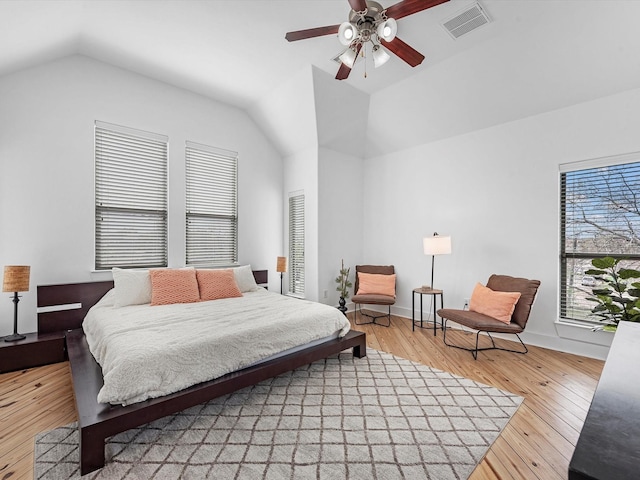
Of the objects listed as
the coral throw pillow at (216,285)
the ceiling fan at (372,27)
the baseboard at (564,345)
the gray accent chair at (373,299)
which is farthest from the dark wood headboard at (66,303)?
the baseboard at (564,345)

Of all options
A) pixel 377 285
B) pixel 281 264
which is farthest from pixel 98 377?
pixel 377 285

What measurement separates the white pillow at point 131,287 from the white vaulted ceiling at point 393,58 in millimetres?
2333

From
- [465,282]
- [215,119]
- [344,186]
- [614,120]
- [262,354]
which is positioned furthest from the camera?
[344,186]

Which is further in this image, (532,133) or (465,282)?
(465,282)

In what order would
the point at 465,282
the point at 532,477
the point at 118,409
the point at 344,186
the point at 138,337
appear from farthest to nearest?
the point at 344,186
the point at 465,282
the point at 138,337
the point at 118,409
the point at 532,477

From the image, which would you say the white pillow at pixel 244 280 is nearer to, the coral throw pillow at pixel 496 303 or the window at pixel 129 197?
the window at pixel 129 197

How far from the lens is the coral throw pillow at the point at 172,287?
3.43 meters

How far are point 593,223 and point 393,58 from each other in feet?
9.61

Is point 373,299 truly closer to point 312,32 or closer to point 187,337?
point 187,337

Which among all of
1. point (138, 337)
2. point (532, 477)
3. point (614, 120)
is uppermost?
point (614, 120)

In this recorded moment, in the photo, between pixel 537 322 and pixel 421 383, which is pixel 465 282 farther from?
pixel 421 383

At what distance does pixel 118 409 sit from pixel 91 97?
364 centimetres

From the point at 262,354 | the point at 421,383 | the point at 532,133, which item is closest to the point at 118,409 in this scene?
the point at 262,354

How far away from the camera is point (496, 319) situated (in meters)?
3.46
